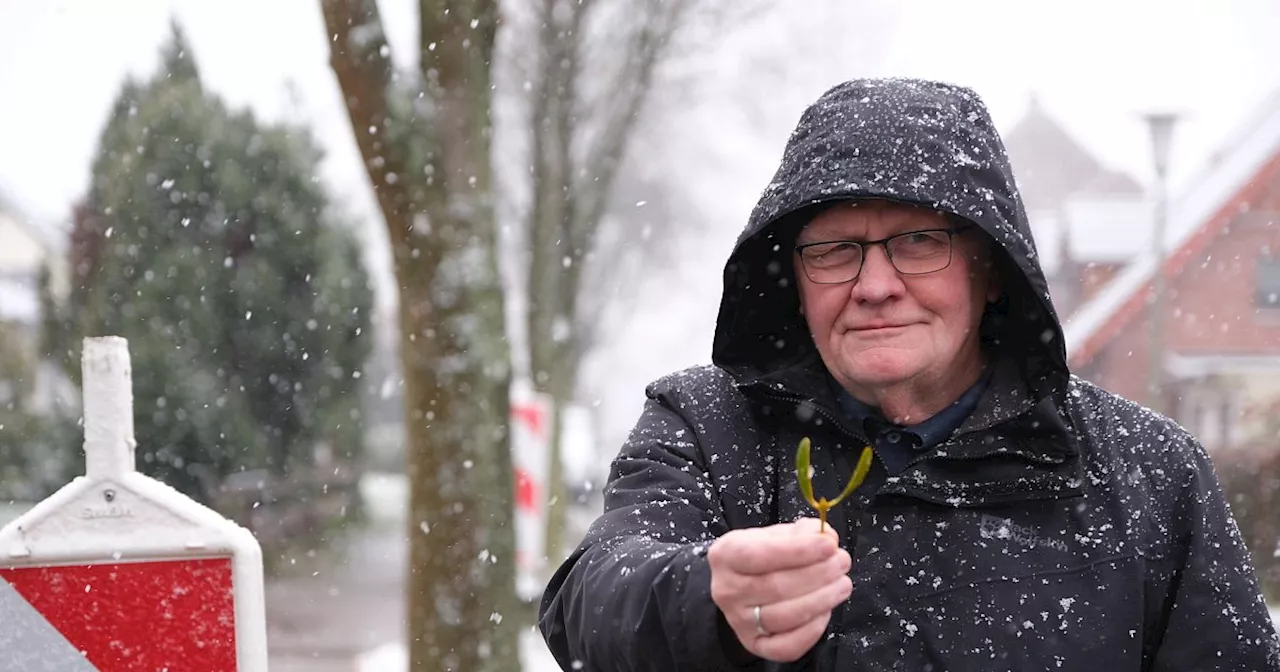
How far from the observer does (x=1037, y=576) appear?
6.82ft

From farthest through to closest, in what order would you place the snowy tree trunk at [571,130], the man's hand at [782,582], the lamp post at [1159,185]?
1. the snowy tree trunk at [571,130]
2. the lamp post at [1159,185]
3. the man's hand at [782,582]

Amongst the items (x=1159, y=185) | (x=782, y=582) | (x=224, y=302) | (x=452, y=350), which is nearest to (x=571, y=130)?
(x=224, y=302)

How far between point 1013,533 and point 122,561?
1276mm

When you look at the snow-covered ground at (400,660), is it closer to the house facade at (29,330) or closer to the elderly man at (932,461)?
the house facade at (29,330)

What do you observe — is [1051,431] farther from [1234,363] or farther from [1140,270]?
[1234,363]

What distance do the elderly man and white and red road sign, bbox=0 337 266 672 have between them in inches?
18.3

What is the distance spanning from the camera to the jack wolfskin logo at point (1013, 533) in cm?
210

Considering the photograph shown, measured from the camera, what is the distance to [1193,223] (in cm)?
1825

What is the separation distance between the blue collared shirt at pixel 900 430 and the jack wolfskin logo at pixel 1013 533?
0.48 feet

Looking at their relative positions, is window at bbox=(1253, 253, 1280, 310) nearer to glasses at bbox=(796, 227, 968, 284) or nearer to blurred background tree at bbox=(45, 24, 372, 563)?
blurred background tree at bbox=(45, 24, 372, 563)

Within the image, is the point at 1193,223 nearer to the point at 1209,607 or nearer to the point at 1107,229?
the point at 1107,229

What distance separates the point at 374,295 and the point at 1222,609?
13815 millimetres

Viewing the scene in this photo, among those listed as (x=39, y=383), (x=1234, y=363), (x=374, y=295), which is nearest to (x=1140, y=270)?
(x=1234, y=363)

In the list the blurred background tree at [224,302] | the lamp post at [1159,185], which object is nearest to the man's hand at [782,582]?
the lamp post at [1159,185]
